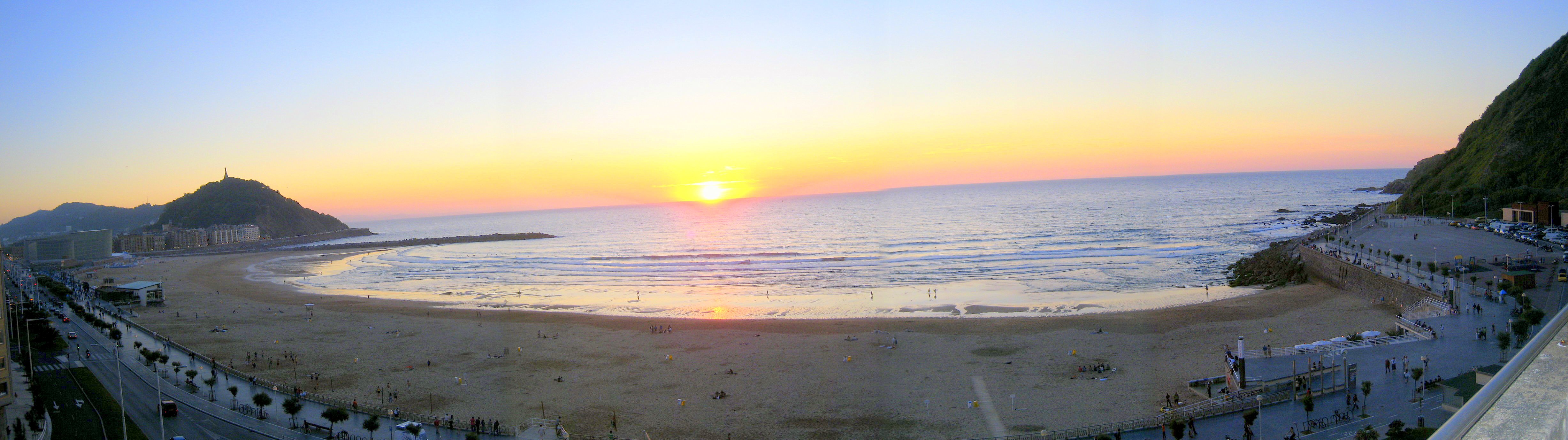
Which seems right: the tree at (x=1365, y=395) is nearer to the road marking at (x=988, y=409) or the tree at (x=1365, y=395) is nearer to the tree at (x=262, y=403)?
the road marking at (x=988, y=409)

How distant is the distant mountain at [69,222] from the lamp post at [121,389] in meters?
146

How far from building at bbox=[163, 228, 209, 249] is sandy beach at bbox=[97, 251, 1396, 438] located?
113 m

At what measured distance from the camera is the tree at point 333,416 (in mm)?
17141

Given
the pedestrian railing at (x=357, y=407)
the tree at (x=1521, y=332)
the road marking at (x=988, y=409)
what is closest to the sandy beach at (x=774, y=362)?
the road marking at (x=988, y=409)

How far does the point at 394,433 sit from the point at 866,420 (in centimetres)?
1126

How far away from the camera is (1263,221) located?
8100cm

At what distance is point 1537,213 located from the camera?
135 feet

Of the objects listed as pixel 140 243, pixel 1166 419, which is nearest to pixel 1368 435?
pixel 1166 419

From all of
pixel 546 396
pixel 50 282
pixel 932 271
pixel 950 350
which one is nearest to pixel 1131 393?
pixel 950 350

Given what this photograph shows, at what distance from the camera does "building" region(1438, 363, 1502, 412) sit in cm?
1302

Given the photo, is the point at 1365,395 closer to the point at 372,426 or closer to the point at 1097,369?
the point at 1097,369

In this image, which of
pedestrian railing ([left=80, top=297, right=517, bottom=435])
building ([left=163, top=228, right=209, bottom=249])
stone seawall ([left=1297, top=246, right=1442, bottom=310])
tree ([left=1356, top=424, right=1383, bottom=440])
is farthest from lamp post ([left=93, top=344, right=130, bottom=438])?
building ([left=163, top=228, right=209, bottom=249])

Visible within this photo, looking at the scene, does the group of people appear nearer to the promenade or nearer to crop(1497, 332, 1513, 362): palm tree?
crop(1497, 332, 1513, 362): palm tree

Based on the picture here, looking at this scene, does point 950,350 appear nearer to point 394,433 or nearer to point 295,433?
Answer: point 394,433
